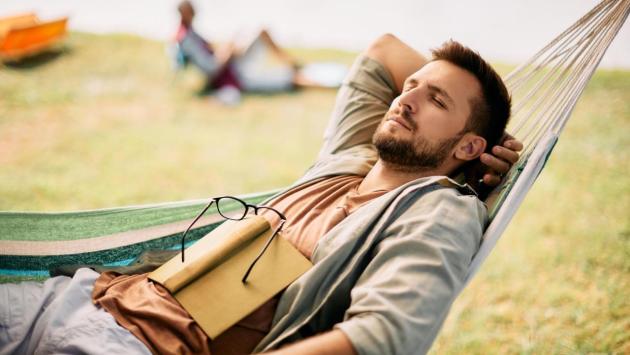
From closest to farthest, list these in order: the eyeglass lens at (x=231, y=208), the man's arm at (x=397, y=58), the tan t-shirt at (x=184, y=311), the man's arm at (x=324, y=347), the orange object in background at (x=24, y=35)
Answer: the man's arm at (x=324, y=347)
the tan t-shirt at (x=184, y=311)
the eyeglass lens at (x=231, y=208)
the man's arm at (x=397, y=58)
the orange object in background at (x=24, y=35)

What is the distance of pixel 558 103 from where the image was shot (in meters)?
1.43

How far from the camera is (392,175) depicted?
1382 mm

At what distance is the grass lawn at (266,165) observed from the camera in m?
2.01

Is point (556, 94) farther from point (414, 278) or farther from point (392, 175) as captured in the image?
point (414, 278)

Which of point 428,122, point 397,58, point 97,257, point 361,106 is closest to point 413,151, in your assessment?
point 428,122

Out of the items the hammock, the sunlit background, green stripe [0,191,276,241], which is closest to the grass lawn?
the sunlit background

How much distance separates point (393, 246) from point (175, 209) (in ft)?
2.32

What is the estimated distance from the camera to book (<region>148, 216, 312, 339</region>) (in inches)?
43.3

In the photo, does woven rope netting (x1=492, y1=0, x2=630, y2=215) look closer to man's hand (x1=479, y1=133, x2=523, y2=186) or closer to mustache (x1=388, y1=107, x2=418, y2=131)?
man's hand (x1=479, y1=133, x2=523, y2=186)

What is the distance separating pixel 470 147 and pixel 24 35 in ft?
14.7

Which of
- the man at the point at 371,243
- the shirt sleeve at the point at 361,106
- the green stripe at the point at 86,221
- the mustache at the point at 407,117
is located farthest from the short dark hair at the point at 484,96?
the green stripe at the point at 86,221

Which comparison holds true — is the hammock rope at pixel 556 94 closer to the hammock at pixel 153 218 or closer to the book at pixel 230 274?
the hammock at pixel 153 218

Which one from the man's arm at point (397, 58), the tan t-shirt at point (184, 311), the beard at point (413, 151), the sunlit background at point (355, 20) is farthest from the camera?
the sunlit background at point (355, 20)

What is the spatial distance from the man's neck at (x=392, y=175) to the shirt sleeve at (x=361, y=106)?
245mm
